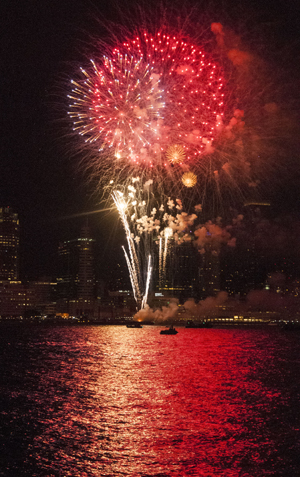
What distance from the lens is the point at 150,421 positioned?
2838 cm

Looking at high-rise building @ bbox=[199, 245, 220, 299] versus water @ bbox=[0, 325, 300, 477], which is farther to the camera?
high-rise building @ bbox=[199, 245, 220, 299]

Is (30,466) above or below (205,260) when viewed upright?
below

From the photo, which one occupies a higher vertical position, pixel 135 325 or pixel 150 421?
pixel 150 421

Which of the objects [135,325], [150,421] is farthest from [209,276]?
[150,421]

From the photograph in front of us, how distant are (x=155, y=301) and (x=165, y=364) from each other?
122 metres

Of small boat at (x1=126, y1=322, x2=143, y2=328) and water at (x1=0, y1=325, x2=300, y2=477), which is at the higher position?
water at (x1=0, y1=325, x2=300, y2=477)

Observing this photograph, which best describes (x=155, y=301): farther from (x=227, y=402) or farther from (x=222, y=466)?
(x=222, y=466)

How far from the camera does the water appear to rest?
20609 millimetres

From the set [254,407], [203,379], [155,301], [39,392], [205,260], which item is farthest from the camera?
[205,260]

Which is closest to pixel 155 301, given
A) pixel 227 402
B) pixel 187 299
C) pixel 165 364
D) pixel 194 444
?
pixel 187 299

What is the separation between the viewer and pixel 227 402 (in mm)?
34719

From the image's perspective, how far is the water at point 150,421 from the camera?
20609mm

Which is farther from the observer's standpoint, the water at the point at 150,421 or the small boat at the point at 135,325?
the small boat at the point at 135,325

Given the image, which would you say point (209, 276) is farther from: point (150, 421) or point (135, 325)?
point (150, 421)
